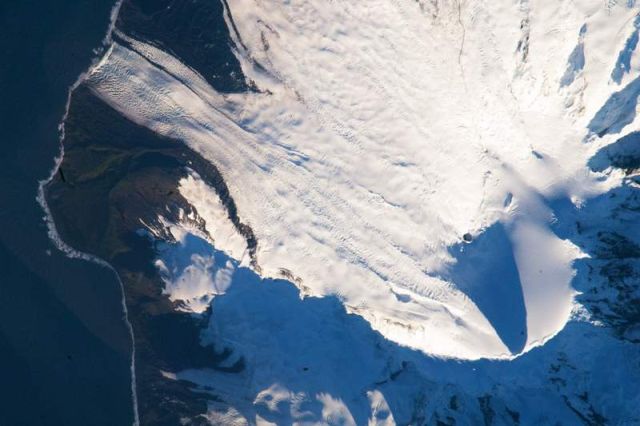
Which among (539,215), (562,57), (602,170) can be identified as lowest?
(539,215)

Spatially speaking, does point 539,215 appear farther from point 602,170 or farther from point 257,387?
point 257,387

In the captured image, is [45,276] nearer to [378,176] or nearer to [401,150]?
[378,176]

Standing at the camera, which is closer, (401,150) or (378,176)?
(401,150)

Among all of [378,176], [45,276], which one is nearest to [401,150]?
[378,176]

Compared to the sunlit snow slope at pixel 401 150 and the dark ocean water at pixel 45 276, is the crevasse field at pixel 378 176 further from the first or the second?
the dark ocean water at pixel 45 276

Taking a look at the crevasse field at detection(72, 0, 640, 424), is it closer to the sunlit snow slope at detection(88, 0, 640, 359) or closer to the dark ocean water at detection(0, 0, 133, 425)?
the sunlit snow slope at detection(88, 0, 640, 359)

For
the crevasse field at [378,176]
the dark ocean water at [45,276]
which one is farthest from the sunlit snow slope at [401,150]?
the dark ocean water at [45,276]

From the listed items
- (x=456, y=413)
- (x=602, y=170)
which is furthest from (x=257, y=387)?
(x=602, y=170)

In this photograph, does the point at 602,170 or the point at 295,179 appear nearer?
the point at 602,170
